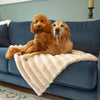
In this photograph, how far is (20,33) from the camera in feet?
5.53

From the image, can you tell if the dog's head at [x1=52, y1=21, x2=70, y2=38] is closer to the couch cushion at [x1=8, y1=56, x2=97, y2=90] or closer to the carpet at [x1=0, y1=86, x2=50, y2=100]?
the couch cushion at [x1=8, y1=56, x2=97, y2=90]

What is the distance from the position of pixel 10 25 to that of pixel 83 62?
4.31 feet

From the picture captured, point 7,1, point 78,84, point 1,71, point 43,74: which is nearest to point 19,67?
point 43,74

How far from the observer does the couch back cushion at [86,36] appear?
1.30 metres

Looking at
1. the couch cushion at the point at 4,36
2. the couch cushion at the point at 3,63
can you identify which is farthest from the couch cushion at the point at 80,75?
the couch cushion at the point at 4,36

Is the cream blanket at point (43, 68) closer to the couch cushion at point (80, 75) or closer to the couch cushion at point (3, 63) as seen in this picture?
the couch cushion at point (80, 75)

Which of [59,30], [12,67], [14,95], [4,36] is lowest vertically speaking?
[14,95]

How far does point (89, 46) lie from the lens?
4.35 ft

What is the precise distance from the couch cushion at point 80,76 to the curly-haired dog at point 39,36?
40cm

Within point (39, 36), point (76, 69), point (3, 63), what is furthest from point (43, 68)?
point (3, 63)

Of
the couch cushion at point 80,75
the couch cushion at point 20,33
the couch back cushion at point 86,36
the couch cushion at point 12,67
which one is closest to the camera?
the couch cushion at point 80,75

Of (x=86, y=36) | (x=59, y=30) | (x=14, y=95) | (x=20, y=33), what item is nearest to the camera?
(x=59, y=30)

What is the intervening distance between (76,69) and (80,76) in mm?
57

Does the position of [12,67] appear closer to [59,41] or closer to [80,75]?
[59,41]
